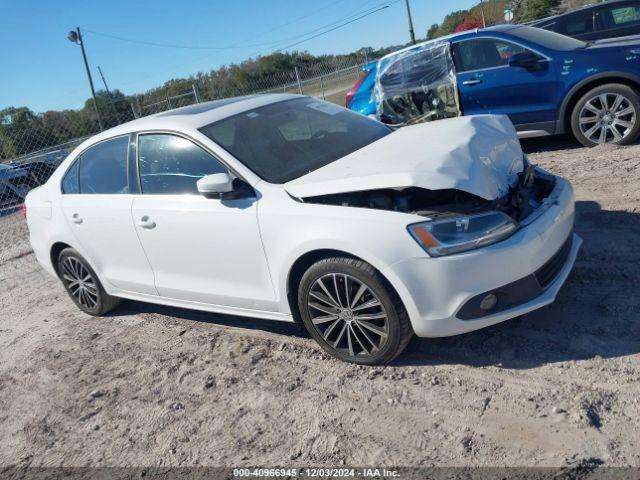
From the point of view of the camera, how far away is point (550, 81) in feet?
22.7

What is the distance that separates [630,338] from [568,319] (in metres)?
0.39

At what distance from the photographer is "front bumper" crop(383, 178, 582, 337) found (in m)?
2.93

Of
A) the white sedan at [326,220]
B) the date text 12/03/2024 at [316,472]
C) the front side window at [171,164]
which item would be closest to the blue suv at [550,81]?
the white sedan at [326,220]

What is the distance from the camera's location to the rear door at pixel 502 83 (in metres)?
7.00

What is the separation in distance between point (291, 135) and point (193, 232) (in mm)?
1050

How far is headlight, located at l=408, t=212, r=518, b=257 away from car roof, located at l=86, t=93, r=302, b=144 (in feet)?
6.27

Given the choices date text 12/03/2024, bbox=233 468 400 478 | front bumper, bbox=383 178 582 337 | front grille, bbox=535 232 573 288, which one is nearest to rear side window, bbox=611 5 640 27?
front grille, bbox=535 232 573 288

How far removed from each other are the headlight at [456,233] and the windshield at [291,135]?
3.51 feet

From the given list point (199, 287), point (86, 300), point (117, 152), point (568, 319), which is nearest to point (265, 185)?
point (199, 287)

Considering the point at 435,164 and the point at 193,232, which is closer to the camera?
the point at 435,164

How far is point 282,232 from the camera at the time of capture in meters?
3.38

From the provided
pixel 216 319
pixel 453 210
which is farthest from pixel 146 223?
pixel 453 210

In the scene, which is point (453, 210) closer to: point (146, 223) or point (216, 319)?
point (146, 223)

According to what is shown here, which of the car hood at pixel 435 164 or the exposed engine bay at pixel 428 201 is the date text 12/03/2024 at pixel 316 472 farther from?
the car hood at pixel 435 164
